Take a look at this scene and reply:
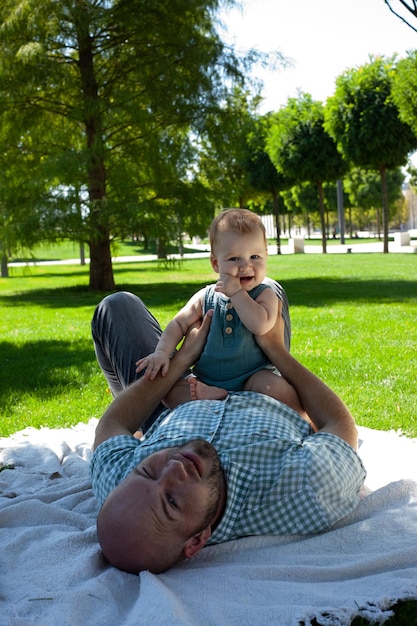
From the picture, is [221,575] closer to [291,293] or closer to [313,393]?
[313,393]

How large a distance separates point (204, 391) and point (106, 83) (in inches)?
571

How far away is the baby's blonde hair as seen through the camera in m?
3.39

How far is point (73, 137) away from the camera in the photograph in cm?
1744

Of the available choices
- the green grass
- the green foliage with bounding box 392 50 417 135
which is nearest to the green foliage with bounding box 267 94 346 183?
the green foliage with bounding box 392 50 417 135

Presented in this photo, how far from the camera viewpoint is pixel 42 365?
7.62 meters

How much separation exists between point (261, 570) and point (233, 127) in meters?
14.8

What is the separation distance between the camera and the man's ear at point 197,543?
8.02 feet

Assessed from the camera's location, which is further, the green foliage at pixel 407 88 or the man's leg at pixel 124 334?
the green foliage at pixel 407 88

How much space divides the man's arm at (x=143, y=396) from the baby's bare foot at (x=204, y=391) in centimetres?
16

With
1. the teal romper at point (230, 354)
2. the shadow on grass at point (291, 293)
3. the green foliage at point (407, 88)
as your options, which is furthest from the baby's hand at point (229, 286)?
the green foliage at point (407, 88)

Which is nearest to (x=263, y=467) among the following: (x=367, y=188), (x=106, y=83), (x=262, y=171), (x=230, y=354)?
(x=230, y=354)

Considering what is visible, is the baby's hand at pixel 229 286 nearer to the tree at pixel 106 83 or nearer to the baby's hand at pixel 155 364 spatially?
the baby's hand at pixel 155 364

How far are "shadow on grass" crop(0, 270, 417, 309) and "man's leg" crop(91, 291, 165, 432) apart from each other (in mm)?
8251

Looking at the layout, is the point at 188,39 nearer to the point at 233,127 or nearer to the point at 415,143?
the point at 233,127
